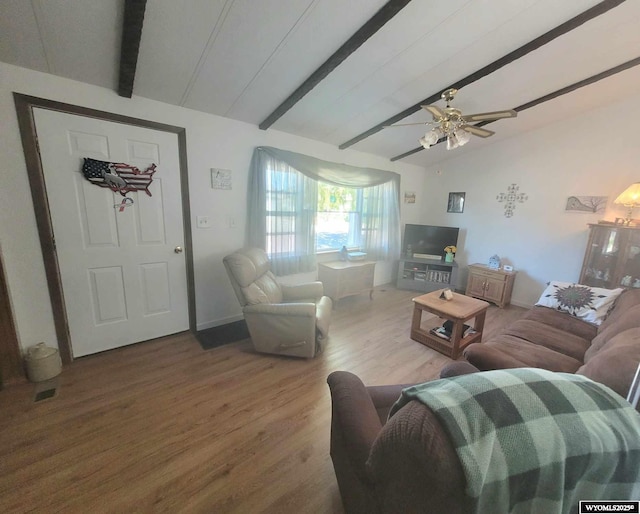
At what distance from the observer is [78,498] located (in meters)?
1.24

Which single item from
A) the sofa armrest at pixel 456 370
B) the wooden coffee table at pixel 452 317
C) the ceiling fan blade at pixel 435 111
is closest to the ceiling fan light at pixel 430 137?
the ceiling fan blade at pixel 435 111

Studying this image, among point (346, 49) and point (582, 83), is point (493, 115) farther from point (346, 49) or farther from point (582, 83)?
point (582, 83)

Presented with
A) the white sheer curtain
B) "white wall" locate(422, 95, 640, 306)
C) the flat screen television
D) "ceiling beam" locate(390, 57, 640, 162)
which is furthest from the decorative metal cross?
the white sheer curtain

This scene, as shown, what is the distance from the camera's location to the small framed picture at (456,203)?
14.8 ft

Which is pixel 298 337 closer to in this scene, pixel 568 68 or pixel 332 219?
pixel 332 219

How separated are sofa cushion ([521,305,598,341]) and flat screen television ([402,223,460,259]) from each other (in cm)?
202

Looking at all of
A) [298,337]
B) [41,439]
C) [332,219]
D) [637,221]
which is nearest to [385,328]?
[298,337]

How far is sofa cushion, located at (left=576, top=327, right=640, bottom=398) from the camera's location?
1052 millimetres

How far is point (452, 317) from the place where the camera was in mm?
2369

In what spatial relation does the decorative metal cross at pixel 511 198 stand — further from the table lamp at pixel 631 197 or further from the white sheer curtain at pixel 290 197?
the white sheer curtain at pixel 290 197

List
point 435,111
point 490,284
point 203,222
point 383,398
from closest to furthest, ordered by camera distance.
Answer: point 383,398, point 435,111, point 203,222, point 490,284

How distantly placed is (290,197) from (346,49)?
166 centimetres

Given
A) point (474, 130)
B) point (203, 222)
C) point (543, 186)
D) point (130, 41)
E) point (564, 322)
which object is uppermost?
point (130, 41)

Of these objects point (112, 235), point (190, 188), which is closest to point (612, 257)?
point (190, 188)
